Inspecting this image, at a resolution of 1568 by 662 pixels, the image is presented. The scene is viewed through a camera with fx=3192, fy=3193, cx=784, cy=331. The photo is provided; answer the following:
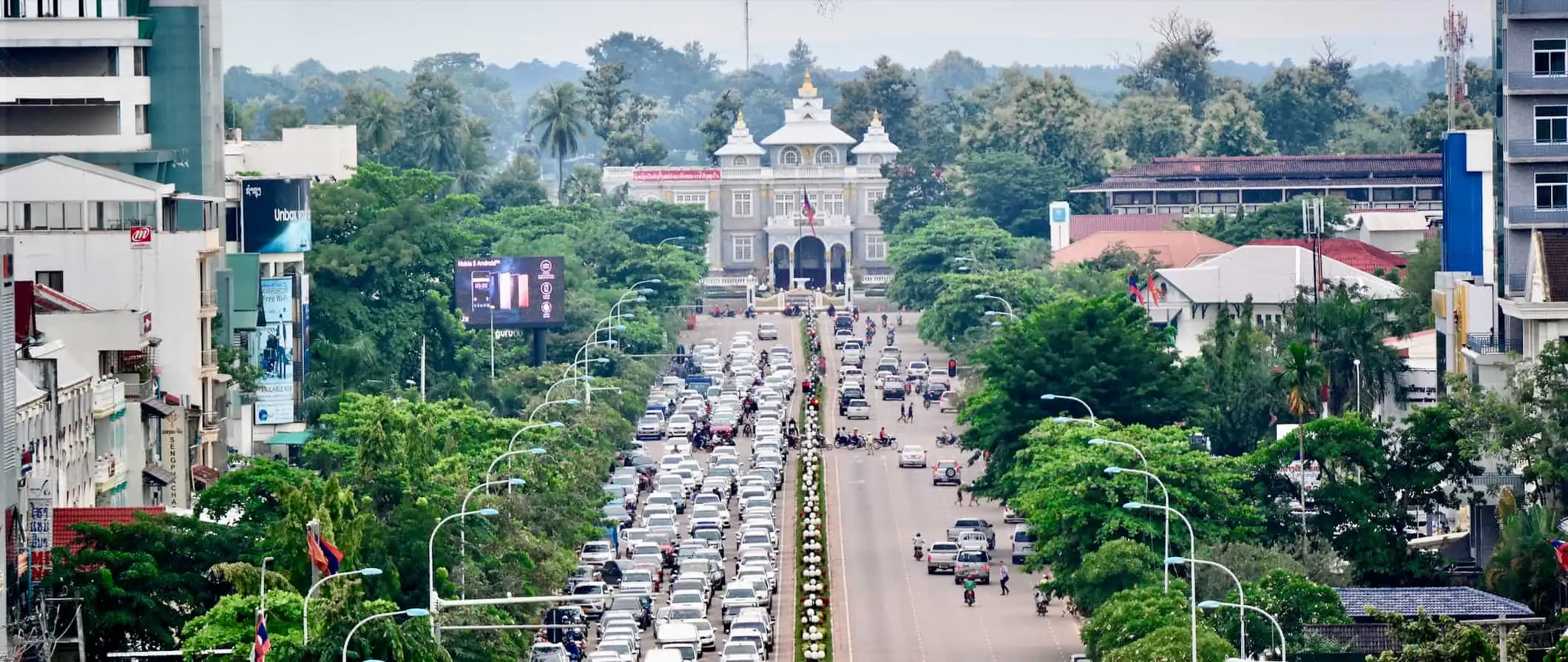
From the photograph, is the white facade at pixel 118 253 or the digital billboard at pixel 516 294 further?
the digital billboard at pixel 516 294

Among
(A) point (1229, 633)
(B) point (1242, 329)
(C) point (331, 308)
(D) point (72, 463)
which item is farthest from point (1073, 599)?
(C) point (331, 308)

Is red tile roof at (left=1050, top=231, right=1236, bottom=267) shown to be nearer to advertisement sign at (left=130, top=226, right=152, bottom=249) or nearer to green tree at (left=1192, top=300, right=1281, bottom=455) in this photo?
green tree at (left=1192, top=300, right=1281, bottom=455)

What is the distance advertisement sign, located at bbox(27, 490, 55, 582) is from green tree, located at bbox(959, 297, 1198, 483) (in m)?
43.1

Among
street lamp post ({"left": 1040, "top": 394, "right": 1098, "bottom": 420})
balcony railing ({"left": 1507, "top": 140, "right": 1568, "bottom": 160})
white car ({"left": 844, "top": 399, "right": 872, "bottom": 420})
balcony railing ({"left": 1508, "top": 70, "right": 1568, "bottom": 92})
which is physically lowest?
white car ({"left": 844, "top": 399, "right": 872, "bottom": 420})

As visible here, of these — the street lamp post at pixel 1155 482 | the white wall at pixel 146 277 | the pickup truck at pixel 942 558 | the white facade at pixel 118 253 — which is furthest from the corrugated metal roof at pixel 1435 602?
the white wall at pixel 146 277

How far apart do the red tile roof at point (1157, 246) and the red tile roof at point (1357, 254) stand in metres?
5.54

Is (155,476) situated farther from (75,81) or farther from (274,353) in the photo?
(75,81)

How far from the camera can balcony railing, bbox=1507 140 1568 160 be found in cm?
10294

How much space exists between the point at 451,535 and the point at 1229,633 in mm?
19919

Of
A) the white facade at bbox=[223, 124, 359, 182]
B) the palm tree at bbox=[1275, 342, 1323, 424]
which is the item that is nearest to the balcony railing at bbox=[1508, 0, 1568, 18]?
the palm tree at bbox=[1275, 342, 1323, 424]

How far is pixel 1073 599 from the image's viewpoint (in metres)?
89.9

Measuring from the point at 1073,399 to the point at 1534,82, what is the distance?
721 inches

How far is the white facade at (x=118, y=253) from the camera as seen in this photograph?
9962cm

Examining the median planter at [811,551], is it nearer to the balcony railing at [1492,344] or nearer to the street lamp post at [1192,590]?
the street lamp post at [1192,590]
